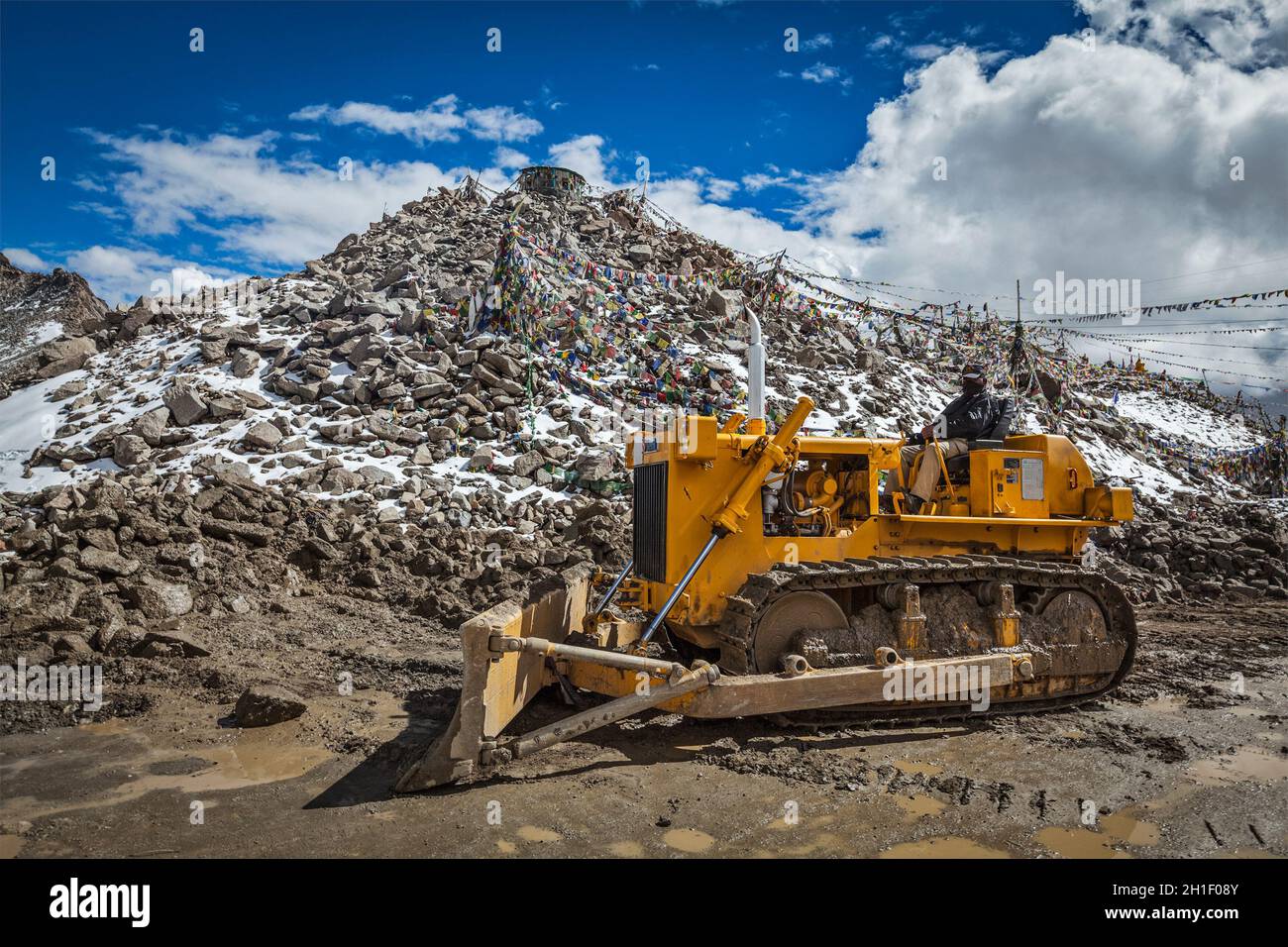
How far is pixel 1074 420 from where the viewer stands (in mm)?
25281

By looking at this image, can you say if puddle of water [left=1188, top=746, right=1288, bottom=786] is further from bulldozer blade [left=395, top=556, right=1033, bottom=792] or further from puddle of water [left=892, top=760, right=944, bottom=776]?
puddle of water [left=892, top=760, right=944, bottom=776]

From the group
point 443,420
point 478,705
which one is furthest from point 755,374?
point 443,420

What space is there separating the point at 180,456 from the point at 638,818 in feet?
41.9

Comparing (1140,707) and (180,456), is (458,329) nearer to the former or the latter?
(180,456)

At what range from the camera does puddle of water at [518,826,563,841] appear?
4.21 m

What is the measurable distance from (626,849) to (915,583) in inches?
133

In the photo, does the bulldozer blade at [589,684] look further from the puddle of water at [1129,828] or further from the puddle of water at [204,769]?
the puddle of water at [1129,828]

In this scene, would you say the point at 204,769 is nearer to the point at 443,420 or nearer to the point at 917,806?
the point at 917,806

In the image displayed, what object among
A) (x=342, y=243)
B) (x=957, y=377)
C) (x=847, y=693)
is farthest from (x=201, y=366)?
(x=957, y=377)

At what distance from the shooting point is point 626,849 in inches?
163

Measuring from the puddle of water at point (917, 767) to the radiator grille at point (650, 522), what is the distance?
2.18 meters

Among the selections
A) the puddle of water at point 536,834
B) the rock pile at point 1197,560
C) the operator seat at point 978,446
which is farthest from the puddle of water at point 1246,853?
the rock pile at point 1197,560

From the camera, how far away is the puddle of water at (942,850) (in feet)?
13.5

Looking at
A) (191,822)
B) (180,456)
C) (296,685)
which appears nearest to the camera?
(191,822)
